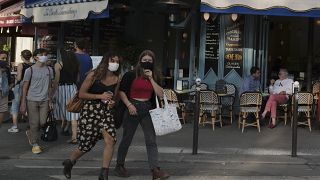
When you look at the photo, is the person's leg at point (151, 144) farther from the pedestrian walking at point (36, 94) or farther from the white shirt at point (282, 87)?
the white shirt at point (282, 87)

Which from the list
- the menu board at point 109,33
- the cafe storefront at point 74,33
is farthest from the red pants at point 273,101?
the menu board at point 109,33

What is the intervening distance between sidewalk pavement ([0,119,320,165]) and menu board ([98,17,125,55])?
16.6ft

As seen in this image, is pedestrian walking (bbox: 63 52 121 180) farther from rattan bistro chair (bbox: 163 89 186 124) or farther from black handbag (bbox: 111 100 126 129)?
rattan bistro chair (bbox: 163 89 186 124)

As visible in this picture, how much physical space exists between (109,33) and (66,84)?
265 inches

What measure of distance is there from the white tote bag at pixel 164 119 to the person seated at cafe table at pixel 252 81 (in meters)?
5.75

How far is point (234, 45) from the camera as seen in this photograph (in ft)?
47.8

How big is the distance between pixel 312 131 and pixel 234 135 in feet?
6.24

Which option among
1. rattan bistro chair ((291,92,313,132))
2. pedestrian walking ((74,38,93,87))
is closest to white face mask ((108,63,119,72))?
pedestrian walking ((74,38,93,87))

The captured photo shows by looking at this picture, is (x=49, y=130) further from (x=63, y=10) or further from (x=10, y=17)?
(x=10, y=17)

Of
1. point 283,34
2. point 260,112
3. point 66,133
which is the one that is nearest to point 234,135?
point 260,112

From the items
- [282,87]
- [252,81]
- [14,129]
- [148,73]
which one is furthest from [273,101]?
[148,73]

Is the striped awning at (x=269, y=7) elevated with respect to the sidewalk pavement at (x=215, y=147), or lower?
elevated

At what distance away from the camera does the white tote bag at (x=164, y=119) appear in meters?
7.66

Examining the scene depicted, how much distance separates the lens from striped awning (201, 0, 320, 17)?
37.9 feet
